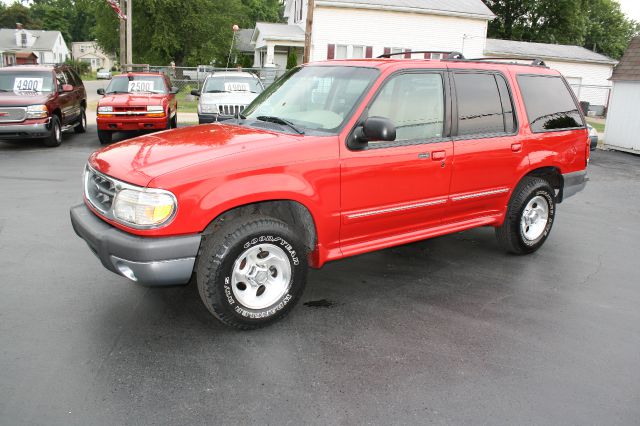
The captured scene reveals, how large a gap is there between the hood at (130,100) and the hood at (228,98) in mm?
1144

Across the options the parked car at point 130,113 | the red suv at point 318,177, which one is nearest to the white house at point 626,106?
the red suv at point 318,177

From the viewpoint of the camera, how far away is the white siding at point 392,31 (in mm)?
27547

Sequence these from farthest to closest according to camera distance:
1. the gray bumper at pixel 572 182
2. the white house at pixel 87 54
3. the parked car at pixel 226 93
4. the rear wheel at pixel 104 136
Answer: the white house at pixel 87 54
the parked car at pixel 226 93
the rear wheel at pixel 104 136
the gray bumper at pixel 572 182

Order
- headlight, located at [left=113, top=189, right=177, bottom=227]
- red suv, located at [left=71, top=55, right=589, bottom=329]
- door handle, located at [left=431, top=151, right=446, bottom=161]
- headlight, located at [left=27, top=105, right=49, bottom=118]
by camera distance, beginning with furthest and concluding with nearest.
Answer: headlight, located at [left=27, top=105, right=49, bottom=118] < door handle, located at [left=431, top=151, right=446, bottom=161] < red suv, located at [left=71, top=55, right=589, bottom=329] < headlight, located at [left=113, top=189, right=177, bottom=227]

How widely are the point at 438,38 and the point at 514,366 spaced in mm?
28147

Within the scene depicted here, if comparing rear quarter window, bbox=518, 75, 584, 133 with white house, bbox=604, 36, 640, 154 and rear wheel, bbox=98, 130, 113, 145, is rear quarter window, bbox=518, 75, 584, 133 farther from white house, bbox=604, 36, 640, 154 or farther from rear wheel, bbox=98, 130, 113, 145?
white house, bbox=604, 36, 640, 154

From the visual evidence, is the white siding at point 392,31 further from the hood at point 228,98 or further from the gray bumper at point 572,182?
the gray bumper at point 572,182

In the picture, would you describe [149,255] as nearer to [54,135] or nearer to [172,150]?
[172,150]

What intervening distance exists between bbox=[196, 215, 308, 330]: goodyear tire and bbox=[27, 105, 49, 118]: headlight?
10129 millimetres

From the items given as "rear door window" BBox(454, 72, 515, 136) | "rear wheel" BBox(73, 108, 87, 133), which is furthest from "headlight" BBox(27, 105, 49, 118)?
"rear door window" BBox(454, 72, 515, 136)

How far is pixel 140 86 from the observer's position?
1448 centimetres

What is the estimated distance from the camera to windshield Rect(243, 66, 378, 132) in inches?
174

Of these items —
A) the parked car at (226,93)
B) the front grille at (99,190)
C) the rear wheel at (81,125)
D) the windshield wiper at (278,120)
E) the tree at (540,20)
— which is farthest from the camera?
the tree at (540,20)

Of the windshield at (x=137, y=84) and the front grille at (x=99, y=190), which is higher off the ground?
the windshield at (x=137, y=84)
